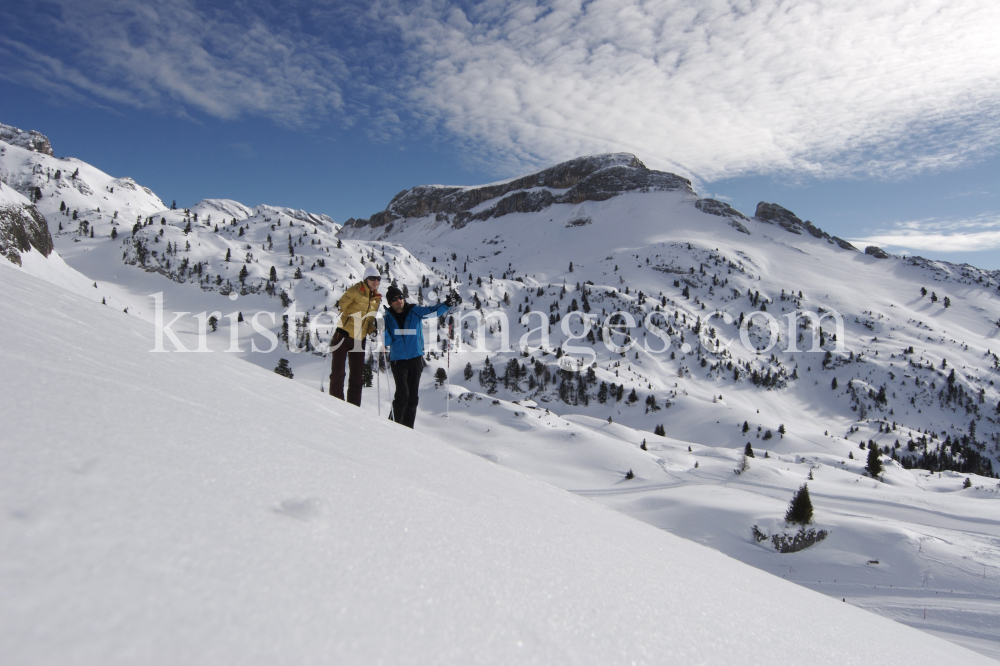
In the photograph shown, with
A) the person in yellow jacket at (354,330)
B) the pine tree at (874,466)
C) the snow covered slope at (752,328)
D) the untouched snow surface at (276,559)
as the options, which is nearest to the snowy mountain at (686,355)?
the pine tree at (874,466)

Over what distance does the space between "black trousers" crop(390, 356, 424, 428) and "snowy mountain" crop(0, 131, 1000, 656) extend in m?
0.70

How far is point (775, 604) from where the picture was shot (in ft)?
8.76

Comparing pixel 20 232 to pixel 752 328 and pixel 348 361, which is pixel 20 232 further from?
pixel 752 328

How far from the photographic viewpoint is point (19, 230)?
37.8 metres

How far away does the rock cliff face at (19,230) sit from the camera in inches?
1359

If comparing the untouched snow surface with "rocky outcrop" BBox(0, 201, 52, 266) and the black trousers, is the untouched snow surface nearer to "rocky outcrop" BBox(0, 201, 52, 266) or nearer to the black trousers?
the black trousers

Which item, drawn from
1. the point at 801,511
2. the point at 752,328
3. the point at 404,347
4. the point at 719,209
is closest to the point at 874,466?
the point at 801,511

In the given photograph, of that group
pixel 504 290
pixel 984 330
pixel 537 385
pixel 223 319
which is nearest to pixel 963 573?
pixel 537 385

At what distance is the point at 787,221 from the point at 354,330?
208865 millimetres

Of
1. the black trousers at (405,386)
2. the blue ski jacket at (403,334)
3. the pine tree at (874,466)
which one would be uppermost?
the blue ski jacket at (403,334)

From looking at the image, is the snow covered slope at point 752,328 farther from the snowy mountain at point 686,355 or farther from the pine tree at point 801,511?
the pine tree at point 801,511

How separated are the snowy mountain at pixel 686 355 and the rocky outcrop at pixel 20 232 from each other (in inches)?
72.2

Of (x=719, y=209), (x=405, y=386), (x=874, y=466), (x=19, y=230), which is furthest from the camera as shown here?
(x=719, y=209)

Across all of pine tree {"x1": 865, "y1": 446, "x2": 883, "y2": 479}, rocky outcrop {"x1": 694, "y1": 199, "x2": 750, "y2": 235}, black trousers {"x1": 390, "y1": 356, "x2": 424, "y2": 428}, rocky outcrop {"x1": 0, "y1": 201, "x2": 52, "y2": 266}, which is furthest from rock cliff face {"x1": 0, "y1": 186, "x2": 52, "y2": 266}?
rocky outcrop {"x1": 694, "y1": 199, "x2": 750, "y2": 235}
